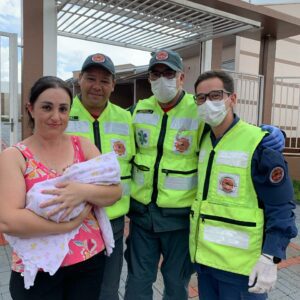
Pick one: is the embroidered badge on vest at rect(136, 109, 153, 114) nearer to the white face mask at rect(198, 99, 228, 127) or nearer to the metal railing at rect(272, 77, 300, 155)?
the white face mask at rect(198, 99, 228, 127)

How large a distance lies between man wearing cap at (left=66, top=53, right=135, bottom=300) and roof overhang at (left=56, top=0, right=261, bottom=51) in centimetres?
290

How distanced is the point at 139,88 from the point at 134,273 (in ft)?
25.1

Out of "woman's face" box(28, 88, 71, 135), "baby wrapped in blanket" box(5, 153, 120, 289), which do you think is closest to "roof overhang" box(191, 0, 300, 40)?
"woman's face" box(28, 88, 71, 135)

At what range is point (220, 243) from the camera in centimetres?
174

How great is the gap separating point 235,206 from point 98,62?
1163 millimetres

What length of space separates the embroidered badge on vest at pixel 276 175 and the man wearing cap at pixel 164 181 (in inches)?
23.3

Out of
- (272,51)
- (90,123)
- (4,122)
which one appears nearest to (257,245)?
(90,123)

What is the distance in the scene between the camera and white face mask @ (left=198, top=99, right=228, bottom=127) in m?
1.81

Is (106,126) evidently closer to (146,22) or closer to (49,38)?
(49,38)

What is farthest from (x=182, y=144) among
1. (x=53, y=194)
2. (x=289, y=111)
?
(x=289, y=111)

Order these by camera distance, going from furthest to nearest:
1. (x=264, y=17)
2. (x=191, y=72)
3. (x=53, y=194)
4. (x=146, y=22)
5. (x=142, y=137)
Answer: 1. (x=191, y=72)
2. (x=264, y=17)
3. (x=146, y=22)
4. (x=142, y=137)
5. (x=53, y=194)

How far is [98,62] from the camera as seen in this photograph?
6.39 feet

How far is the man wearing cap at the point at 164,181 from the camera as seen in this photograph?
2.06 meters

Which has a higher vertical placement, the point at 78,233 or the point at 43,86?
the point at 43,86
